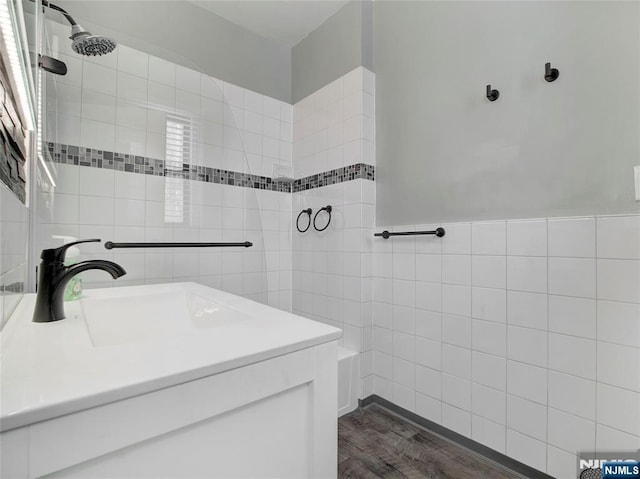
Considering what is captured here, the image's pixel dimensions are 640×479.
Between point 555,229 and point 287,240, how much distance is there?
183 cm

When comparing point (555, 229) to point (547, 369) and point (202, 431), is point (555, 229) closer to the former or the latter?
point (547, 369)

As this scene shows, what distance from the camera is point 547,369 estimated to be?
1409 mm

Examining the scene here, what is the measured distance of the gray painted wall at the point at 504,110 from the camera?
1.27m

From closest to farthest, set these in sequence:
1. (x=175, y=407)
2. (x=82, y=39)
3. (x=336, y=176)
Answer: (x=175, y=407), (x=82, y=39), (x=336, y=176)

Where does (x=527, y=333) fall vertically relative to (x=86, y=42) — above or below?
below

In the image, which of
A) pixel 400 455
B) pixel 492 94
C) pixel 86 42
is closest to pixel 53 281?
pixel 86 42

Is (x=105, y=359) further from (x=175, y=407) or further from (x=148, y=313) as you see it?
(x=148, y=313)

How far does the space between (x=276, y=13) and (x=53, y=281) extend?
7.74ft

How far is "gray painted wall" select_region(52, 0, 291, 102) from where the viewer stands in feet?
6.25

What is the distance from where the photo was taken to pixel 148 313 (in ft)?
4.15

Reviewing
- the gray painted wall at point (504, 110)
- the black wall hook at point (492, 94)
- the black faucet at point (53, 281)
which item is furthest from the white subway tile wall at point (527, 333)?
the black faucet at point (53, 281)

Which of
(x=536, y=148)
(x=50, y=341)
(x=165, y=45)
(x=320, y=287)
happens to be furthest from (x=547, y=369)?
(x=165, y=45)

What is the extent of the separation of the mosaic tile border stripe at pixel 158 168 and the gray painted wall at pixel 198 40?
1.85 feet

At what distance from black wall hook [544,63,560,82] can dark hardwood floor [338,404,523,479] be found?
1.76m
